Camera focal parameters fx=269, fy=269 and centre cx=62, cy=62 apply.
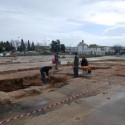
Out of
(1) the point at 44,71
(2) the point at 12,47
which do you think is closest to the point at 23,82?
(1) the point at 44,71

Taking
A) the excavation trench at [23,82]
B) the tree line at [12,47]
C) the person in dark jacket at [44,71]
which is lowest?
the excavation trench at [23,82]

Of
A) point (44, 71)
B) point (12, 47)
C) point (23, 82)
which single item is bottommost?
point (23, 82)

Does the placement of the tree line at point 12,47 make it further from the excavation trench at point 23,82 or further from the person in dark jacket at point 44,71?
the person in dark jacket at point 44,71

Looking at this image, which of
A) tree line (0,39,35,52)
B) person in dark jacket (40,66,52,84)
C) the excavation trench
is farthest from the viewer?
tree line (0,39,35,52)

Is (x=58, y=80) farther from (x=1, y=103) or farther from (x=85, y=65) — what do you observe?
(x=1, y=103)

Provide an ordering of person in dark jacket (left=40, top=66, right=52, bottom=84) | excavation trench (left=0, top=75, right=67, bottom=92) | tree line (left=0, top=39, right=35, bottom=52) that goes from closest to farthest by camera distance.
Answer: person in dark jacket (left=40, top=66, right=52, bottom=84) → excavation trench (left=0, top=75, right=67, bottom=92) → tree line (left=0, top=39, right=35, bottom=52)

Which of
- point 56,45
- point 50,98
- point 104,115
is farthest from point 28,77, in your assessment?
point 56,45

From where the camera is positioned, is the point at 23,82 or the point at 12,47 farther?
the point at 12,47

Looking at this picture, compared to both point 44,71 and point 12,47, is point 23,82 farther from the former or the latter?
point 12,47

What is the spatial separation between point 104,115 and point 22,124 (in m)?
2.97

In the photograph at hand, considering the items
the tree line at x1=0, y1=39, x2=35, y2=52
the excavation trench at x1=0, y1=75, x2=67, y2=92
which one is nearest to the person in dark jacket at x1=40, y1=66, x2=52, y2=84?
the excavation trench at x1=0, y1=75, x2=67, y2=92

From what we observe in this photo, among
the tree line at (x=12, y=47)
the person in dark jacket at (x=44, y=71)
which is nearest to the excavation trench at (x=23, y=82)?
the person in dark jacket at (x=44, y=71)

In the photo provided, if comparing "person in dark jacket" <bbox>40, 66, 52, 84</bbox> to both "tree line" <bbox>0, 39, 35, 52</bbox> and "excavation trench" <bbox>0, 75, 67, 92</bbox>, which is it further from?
"tree line" <bbox>0, 39, 35, 52</bbox>

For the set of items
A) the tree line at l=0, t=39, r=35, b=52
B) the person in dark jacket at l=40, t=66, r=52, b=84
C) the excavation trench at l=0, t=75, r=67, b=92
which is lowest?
the excavation trench at l=0, t=75, r=67, b=92
